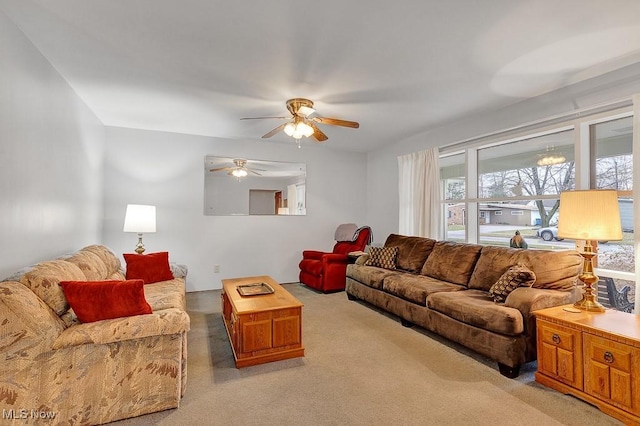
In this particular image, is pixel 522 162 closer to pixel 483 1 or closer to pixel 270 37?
pixel 483 1

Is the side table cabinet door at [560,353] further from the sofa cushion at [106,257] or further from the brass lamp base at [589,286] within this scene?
the sofa cushion at [106,257]

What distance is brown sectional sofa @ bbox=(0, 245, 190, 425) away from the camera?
1.70m

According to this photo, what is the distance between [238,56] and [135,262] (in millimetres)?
2620

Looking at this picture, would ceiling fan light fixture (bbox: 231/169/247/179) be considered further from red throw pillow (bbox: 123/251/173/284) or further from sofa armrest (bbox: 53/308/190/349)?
sofa armrest (bbox: 53/308/190/349)

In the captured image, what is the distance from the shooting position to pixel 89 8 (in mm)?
2018

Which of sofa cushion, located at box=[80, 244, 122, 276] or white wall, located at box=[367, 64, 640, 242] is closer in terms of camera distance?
white wall, located at box=[367, 64, 640, 242]

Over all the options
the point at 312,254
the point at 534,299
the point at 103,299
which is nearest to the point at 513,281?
the point at 534,299

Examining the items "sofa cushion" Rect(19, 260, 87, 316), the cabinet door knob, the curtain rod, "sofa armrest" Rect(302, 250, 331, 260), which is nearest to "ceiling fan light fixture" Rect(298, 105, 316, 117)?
the curtain rod

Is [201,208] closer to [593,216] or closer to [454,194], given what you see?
[454,194]

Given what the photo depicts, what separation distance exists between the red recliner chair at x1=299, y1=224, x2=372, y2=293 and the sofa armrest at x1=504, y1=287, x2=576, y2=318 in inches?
109

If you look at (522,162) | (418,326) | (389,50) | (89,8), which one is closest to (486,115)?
(522,162)

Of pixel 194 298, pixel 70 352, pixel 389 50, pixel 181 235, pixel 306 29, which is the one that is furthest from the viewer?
pixel 181 235

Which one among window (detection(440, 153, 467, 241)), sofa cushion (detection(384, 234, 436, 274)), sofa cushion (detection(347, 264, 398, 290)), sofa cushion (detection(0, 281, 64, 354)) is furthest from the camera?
window (detection(440, 153, 467, 241))

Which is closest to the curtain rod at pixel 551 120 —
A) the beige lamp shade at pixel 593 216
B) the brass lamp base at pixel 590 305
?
the beige lamp shade at pixel 593 216
